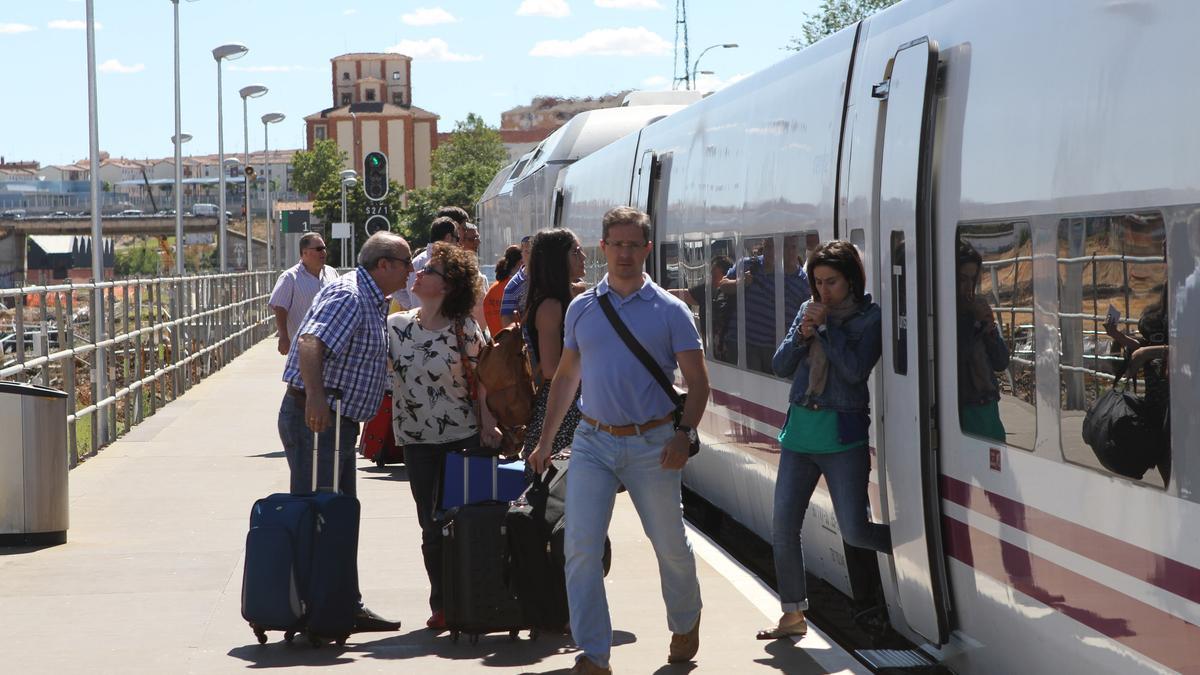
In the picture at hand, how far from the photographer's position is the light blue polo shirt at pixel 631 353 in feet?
21.2

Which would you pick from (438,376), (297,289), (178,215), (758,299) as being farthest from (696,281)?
(178,215)

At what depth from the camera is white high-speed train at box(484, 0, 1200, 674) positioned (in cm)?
462

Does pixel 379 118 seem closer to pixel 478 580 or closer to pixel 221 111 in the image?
pixel 221 111

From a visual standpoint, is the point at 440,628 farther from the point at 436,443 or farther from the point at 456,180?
the point at 456,180

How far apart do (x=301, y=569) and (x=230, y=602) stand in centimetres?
→ 129

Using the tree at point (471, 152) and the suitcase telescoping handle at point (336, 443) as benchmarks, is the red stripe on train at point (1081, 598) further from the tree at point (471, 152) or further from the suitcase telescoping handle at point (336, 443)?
the tree at point (471, 152)

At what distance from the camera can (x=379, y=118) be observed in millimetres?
185750

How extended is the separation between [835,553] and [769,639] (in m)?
1.02

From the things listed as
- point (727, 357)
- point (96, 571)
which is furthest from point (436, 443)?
point (727, 357)

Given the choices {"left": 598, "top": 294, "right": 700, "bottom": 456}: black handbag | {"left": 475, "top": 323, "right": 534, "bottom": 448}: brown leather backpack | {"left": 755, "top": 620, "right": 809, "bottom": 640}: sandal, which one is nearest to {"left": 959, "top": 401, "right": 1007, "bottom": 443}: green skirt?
{"left": 598, "top": 294, "right": 700, "bottom": 456}: black handbag

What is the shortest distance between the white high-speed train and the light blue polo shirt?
884mm

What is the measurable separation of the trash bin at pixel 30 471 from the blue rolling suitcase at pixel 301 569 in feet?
10.9

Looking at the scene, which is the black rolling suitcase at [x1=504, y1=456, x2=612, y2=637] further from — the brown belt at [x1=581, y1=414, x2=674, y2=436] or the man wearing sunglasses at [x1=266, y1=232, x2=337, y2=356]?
the man wearing sunglasses at [x1=266, y1=232, x2=337, y2=356]

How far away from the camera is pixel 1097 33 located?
5.05m
